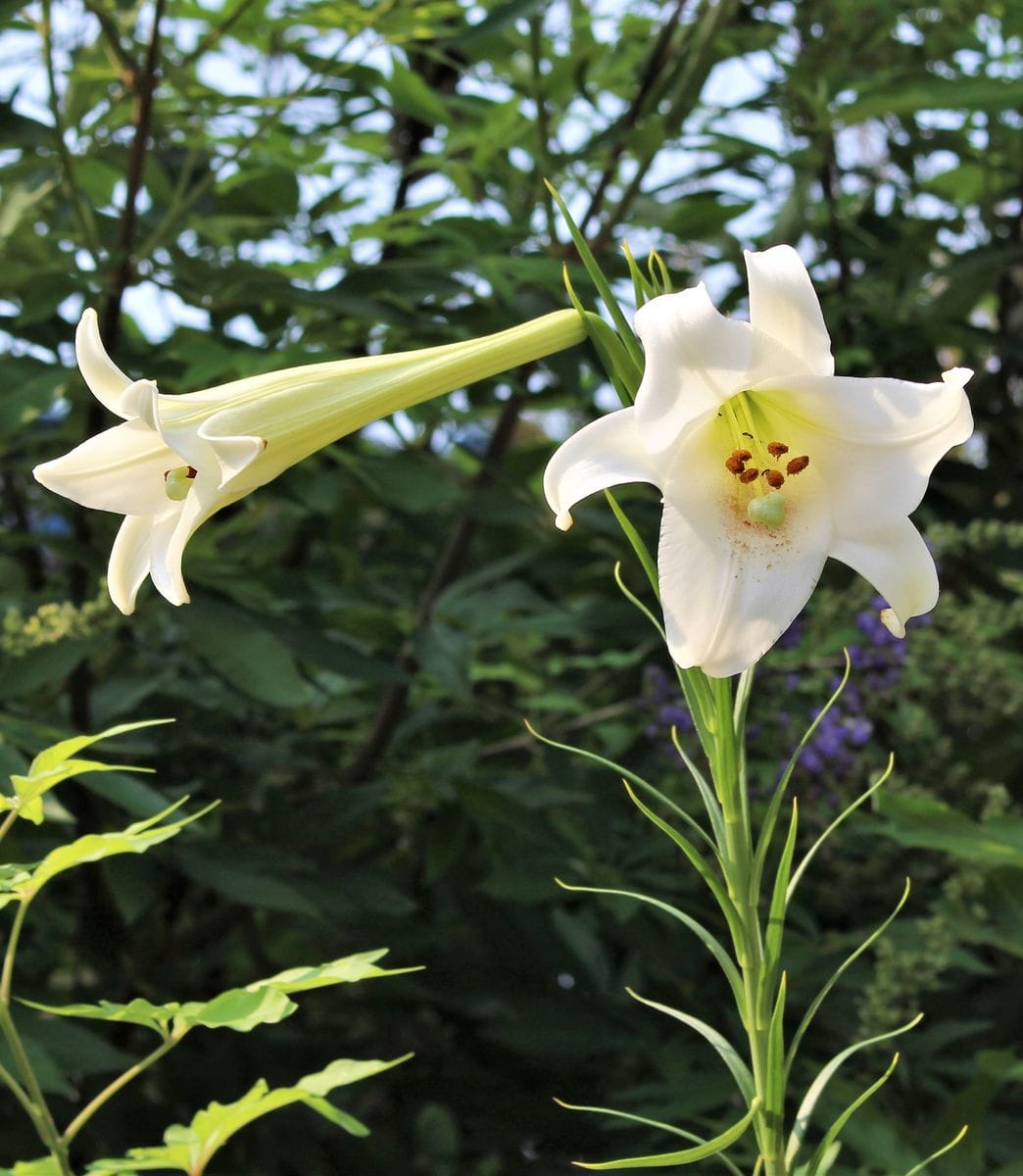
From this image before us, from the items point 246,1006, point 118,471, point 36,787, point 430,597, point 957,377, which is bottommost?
point 430,597

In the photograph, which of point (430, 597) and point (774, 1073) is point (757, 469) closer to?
point (774, 1073)

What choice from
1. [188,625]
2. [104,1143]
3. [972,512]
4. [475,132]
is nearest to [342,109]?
[475,132]

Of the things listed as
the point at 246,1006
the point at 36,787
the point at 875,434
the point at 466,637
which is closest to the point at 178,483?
the point at 36,787

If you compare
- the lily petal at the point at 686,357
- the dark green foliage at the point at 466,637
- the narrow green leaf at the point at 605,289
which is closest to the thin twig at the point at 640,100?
the dark green foliage at the point at 466,637

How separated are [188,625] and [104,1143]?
703 mm

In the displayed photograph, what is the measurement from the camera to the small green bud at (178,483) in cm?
88

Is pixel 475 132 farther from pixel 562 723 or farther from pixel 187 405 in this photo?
pixel 187 405

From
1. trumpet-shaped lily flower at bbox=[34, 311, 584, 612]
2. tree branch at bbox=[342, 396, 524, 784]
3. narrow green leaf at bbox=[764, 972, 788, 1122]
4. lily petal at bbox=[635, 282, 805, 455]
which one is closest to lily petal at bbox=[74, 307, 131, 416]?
trumpet-shaped lily flower at bbox=[34, 311, 584, 612]

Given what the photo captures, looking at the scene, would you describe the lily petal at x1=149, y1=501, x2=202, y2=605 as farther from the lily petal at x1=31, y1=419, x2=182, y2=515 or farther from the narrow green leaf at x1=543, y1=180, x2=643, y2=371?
the narrow green leaf at x1=543, y1=180, x2=643, y2=371

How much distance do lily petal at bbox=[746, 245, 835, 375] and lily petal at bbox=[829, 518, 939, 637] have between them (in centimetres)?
11

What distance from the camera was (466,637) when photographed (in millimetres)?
2014

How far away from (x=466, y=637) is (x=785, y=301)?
129 centimetres

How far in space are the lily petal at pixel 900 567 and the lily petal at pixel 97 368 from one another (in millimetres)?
459

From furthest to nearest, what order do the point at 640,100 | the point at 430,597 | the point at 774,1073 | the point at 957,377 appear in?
1. the point at 430,597
2. the point at 640,100
3. the point at 774,1073
4. the point at 957,377
